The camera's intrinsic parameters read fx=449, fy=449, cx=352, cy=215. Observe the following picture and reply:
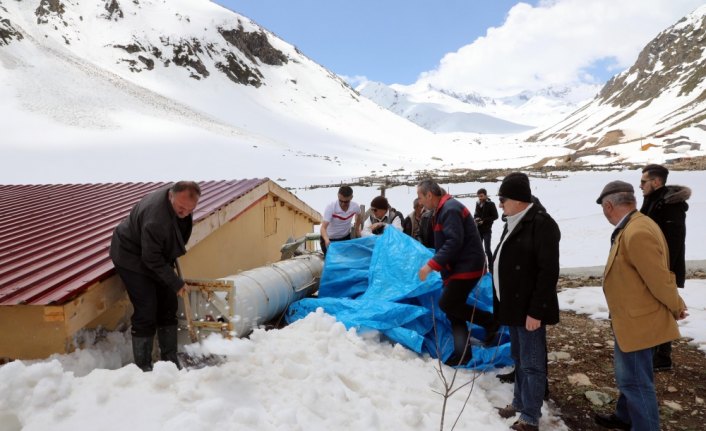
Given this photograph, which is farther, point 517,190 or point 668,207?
point 668,207

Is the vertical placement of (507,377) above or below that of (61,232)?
below

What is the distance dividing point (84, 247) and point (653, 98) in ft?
463

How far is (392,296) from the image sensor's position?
4.96m

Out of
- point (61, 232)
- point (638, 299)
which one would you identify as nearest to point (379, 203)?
point (61, 232)

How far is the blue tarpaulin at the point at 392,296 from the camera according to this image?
174 inches

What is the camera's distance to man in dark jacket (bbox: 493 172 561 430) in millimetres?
3162

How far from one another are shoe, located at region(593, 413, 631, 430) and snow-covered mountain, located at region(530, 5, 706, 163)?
80.7m

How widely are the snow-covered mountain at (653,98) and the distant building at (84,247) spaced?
259ft

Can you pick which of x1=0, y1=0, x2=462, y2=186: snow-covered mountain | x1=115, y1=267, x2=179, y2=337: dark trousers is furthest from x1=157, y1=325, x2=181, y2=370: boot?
x1=0, y1=0, x2=462, y2=186: snow-covered mountain

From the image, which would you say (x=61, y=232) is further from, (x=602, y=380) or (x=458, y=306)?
(x=602, y=380)

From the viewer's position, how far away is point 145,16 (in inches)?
3959

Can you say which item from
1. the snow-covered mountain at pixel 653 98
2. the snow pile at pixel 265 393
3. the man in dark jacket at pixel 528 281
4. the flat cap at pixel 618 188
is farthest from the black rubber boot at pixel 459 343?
the snow-covered mountain at pixel 653 98

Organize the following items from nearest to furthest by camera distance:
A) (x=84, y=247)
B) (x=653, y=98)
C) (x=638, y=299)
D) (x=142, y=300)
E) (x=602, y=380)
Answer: (x=638, y=299)
(x=142, y=300)
(x=602, y=380)
(x=84, y=247)
(x=653, y=98)

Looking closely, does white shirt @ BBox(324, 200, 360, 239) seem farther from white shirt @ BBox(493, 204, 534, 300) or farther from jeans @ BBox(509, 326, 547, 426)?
jeans @ BBox(509, 326, 547, 426)
